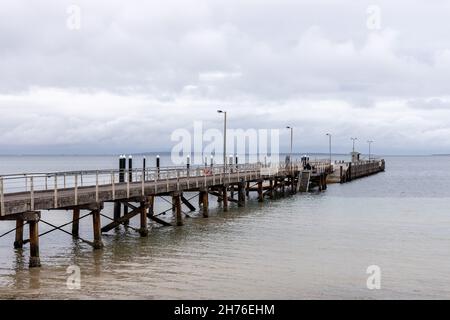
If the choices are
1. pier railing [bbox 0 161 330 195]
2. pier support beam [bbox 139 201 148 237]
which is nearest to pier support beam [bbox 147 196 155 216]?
pier railing [bbox 0 161 330 195]

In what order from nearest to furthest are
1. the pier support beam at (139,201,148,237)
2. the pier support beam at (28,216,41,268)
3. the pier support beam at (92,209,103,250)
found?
the pier support beam at (28,216,41,268) → the pier support beam at (92,209,103,250) → the pier support beam at (139,201,148,237)

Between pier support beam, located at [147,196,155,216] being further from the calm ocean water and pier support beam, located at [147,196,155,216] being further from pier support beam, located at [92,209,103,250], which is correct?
pier support beam, located at [92,209,103,250]

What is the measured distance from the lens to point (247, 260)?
2170cm

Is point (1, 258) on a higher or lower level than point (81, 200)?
lower

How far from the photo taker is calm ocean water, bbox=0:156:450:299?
56.0ft

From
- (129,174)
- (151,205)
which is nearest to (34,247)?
(129,174)

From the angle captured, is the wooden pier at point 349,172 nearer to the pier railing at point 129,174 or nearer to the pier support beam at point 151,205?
the pier railing at point 129,174

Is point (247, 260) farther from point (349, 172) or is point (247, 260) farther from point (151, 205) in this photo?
point (349, 172)
